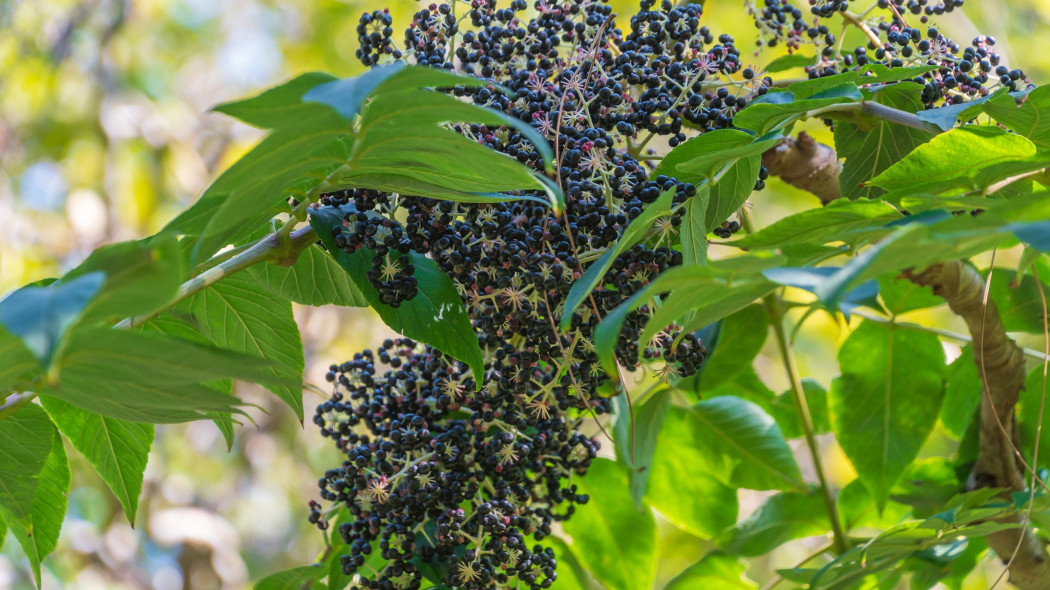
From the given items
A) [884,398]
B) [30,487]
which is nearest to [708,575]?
[884,398]

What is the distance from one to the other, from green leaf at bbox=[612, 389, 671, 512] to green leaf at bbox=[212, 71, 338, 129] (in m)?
0.63

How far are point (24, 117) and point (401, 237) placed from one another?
202 inches

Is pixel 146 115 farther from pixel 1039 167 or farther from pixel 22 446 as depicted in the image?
pixel 1039 167

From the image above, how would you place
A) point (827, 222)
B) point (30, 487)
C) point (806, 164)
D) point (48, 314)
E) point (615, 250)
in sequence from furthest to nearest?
point (806, 164) < point (30, 487) < point (827, 222) < point (615, 250) < point (48, 314)

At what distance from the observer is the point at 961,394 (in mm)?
1139

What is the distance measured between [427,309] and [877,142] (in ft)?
1.60

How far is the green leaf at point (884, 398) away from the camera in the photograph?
1.12 m

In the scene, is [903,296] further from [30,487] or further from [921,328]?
[30,487]

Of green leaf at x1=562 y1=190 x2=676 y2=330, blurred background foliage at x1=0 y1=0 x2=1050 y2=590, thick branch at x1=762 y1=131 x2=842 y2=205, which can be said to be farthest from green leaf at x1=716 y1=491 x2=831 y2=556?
blurred background foliage at x1=0 y1=0 x2=1050 y2=590

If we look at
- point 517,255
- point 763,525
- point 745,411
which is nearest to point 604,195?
point 517,255

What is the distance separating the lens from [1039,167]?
0.64 metres

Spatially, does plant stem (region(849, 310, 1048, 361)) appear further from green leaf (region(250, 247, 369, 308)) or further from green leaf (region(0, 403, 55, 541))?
green leaf (region(0, 403, 55, 541))

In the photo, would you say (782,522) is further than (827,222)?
Yes

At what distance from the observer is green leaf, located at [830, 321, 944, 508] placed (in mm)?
1120
